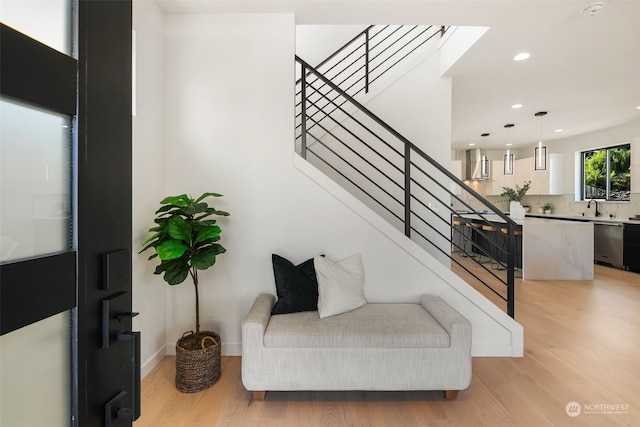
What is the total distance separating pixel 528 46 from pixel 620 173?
5.66 meters

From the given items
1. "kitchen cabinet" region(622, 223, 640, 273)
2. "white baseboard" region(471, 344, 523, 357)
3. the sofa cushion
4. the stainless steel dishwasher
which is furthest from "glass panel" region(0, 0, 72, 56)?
the stainless steel dishwasher

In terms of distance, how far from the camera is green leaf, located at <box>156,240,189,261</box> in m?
2.08

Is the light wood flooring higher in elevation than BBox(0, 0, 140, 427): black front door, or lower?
lower

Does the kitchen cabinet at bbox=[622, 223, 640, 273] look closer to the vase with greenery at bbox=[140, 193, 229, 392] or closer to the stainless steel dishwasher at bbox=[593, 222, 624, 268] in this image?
the stainless steel dishwasher at bbox=[593, 222, 624, 268]

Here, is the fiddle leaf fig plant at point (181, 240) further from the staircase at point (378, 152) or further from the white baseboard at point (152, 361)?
the staircase at point (378, 152)

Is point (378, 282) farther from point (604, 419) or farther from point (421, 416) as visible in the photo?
point (604, 419)

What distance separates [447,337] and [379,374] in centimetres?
51

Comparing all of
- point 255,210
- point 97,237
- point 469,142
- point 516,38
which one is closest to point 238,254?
point 255,210

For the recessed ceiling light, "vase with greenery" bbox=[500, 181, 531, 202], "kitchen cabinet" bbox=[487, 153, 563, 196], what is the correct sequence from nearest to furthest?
the recessed ceiling light → "kitchen cabinet" bbox=[487, 153, 563, 196] → "vase with greenery" bbox=[500, 181, 531, 202]

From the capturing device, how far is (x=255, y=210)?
2.84 m

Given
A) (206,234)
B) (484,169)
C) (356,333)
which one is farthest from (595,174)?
(206,234)

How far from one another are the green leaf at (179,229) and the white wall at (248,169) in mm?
648

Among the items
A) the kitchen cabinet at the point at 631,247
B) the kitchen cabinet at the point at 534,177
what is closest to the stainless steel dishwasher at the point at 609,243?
the kitchen cabinet at the point at 631,247

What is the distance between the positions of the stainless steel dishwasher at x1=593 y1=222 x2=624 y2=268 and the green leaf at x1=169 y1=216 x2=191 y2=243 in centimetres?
766
